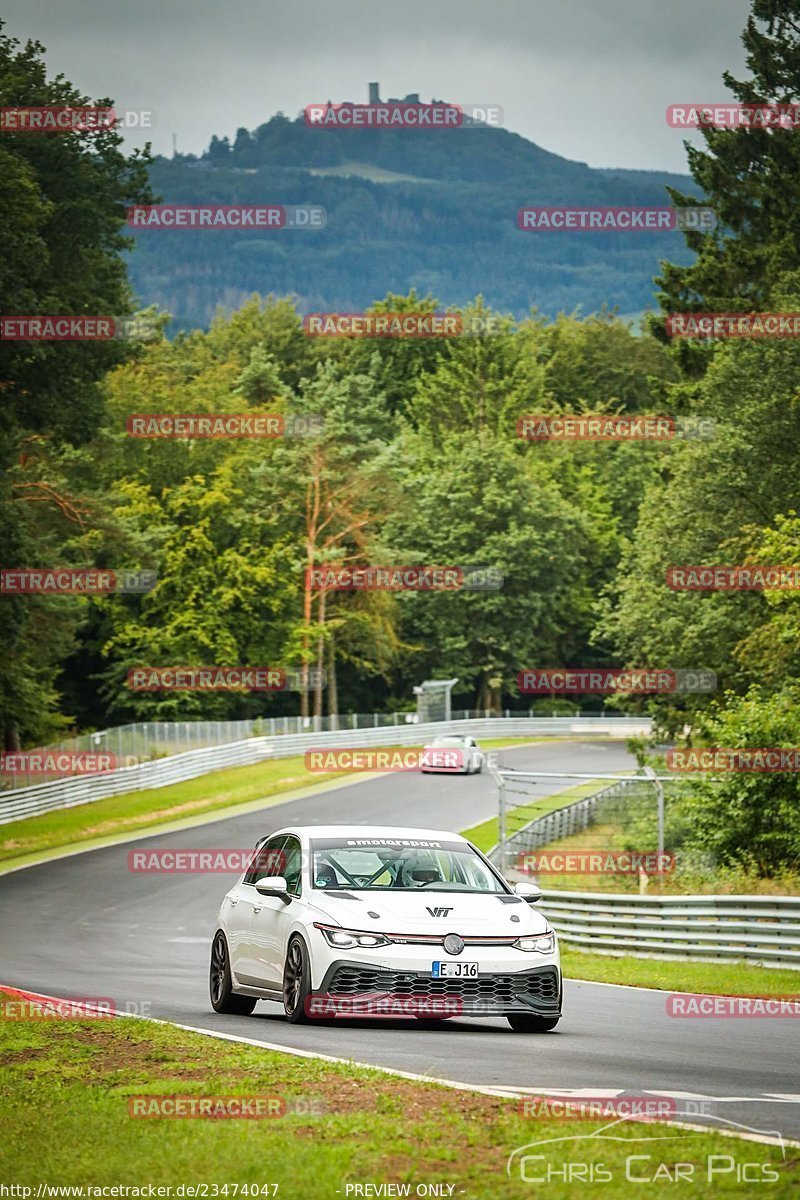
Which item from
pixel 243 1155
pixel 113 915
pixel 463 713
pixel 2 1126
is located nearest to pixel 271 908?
pixel 2 1126

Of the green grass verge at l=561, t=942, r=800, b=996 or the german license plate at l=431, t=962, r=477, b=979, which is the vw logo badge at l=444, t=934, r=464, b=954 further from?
the green grass verge at l=561, t=942, r=800, b=996

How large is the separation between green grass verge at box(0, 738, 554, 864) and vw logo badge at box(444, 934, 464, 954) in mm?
33349

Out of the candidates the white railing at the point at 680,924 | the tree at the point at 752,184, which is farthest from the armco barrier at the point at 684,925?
the tree at the point at 752,184

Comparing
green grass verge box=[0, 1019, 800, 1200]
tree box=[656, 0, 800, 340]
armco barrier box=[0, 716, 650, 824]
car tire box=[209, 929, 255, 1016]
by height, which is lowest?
armco barrier box=[0, 716, 650, 824]

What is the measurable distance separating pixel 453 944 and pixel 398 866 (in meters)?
1.32

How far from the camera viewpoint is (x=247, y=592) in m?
84.3

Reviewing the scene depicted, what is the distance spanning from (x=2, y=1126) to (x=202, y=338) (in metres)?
126

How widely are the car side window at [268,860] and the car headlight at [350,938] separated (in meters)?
1.73

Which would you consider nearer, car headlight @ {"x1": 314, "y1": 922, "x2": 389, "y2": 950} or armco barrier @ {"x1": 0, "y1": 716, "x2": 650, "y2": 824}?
car headlight @ {"x1": 314, "y1": 922, "x2": 389, "y2": 950}

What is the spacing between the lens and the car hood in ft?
42.6

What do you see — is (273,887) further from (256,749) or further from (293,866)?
(256,749)

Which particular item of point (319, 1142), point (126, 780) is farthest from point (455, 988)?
point (126, 780)

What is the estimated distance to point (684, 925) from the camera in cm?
2389

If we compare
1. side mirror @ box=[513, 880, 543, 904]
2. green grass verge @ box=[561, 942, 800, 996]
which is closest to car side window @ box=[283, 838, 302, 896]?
side mirror @ box=[513, 880, 543, 904]
